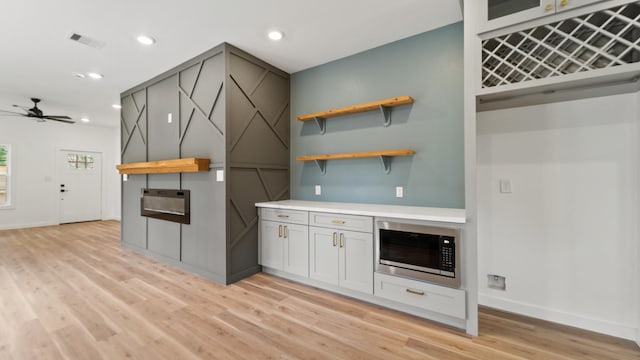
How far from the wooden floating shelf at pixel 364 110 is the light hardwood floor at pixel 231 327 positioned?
2.06 metres

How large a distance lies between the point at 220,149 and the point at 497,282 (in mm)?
3236

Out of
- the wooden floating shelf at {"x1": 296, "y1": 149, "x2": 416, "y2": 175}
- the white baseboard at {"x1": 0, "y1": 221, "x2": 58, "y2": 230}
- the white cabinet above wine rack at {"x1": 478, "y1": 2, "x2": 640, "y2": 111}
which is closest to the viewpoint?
the white cabinet above wine rack at {"x1": 478, "y1": 2, "x2": 640, "y2": 111}

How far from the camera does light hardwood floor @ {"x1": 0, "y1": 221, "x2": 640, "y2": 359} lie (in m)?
1.92

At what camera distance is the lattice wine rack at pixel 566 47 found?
5.85 feet

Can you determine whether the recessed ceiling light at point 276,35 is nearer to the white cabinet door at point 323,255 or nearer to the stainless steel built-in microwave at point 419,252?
the white cabinet door at point 323,255

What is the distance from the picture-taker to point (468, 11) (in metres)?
2.12

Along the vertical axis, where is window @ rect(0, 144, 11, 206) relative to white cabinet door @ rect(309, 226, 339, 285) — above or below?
above

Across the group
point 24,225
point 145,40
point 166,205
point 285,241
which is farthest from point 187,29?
point 24,225

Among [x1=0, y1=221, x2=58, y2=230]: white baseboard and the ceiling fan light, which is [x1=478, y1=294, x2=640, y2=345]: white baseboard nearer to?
the ceiling fan light

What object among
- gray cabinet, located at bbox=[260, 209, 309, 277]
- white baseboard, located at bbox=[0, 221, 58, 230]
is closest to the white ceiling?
gray cabinet, located at bbox=[260, 209, 309, 277]

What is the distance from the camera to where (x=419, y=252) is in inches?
93.4

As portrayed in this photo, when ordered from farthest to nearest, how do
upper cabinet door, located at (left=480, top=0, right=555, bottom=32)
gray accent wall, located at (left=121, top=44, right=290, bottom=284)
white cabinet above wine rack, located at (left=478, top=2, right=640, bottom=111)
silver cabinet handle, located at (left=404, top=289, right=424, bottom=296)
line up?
gray accent wall, located at (left=121, top=44, right=290, bottom=284)
silver cabinet handle, located at (left=404, top=289, right=424, bottom=296)
upper cabinet door, located at (left=480, top=0, right=555, bottom=32)
white cabinet above wine rack, located at (left=478, top=2, right=640, bottom=111)

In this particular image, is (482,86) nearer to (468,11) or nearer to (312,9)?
(468,11)

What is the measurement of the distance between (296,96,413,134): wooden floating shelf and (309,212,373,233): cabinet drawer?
1201 mm
